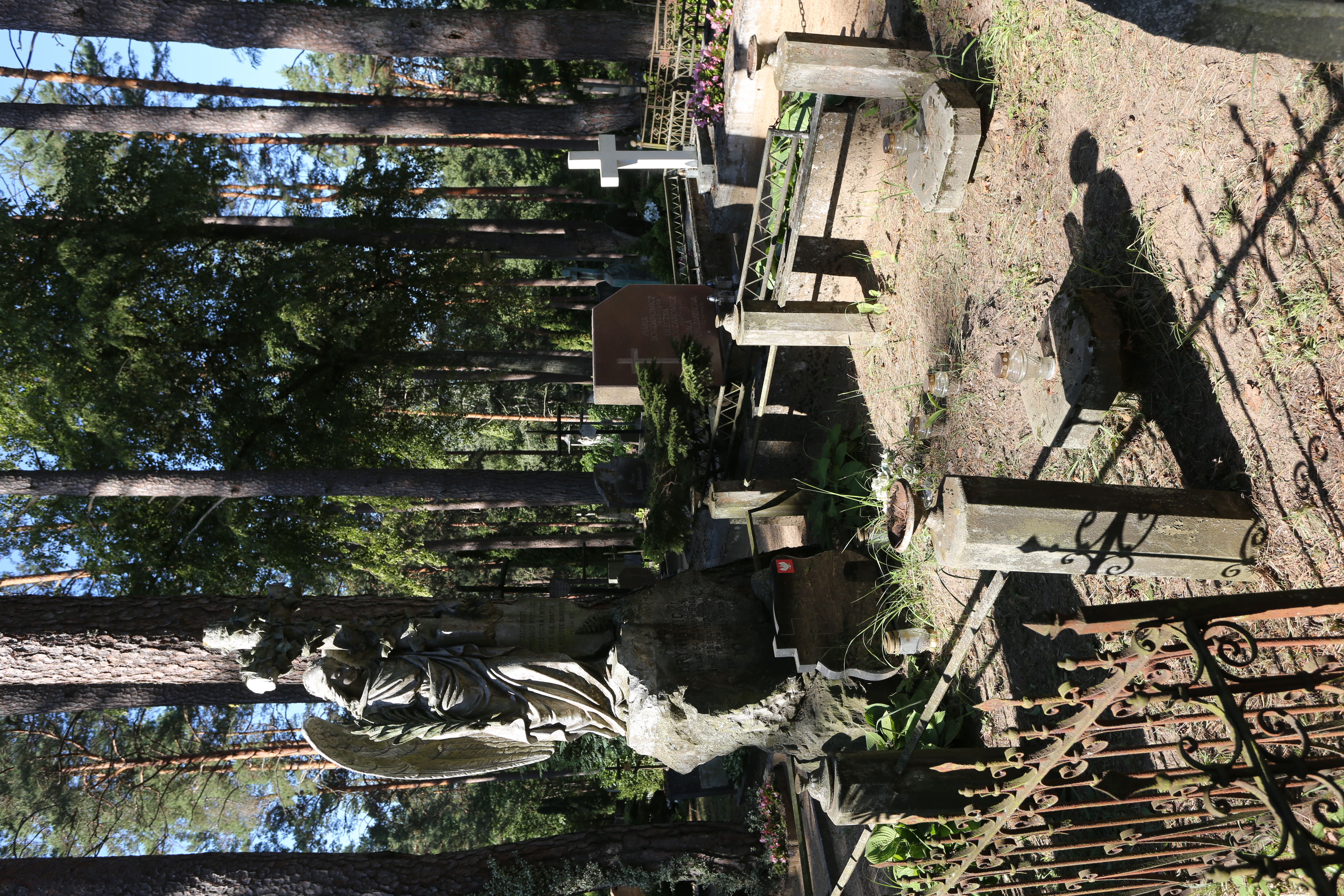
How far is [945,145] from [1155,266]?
190 cm

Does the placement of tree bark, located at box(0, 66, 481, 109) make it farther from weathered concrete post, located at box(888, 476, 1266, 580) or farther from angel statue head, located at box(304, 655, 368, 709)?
weathered concrete post, located at box(888, 476, 1266, 580)

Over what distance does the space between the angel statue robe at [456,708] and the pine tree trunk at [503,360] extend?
8.13 m

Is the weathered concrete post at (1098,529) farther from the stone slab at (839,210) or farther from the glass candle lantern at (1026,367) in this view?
the stone slab at (839,210)

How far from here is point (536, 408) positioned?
90.1 ft

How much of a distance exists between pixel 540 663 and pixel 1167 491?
4.12 metres

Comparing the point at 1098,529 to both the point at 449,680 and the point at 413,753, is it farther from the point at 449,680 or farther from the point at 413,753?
the point at 413,753

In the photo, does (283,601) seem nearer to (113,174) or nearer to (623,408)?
(113,174)

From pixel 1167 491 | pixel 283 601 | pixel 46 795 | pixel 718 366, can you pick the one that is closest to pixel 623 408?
pixel 718 366

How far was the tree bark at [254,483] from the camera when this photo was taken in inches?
399

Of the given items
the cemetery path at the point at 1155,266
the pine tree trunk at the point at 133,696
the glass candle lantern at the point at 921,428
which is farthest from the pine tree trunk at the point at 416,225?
the cemetery path at the point at 1155,266

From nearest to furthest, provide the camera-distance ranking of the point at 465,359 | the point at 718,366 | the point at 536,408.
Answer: the point at 718,366 < the point at 465,359 < the point at 536,408

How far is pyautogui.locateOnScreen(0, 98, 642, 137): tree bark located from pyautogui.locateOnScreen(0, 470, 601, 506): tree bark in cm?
520

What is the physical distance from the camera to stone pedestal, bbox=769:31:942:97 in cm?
565

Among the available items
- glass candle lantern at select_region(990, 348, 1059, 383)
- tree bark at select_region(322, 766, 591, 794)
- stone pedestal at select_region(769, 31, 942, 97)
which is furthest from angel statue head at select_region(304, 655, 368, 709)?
tree bark at select_region(322, 766, 591, 794)
